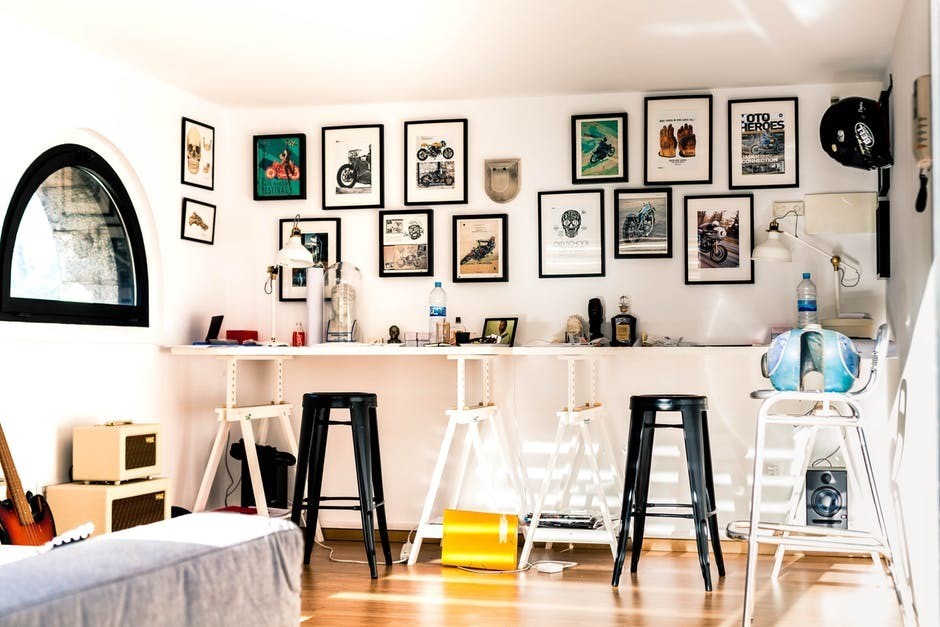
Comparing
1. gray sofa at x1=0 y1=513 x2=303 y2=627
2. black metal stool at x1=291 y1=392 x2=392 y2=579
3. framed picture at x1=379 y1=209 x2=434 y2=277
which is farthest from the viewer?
framed picture at x1=379 y1=209 x2=434 y2=277

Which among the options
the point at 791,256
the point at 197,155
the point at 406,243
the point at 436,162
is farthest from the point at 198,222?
the point at 791,256

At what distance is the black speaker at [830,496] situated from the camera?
475cm

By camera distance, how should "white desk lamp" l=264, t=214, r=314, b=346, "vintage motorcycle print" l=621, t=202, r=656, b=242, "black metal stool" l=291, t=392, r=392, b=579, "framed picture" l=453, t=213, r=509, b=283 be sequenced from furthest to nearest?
"framed picture" l=453, t=213, r=509, b=283
"vintage motorcycle print" l=621, t=202, r=656, b=242
"white desk lamp" l=264, t=214, r=314, b=346
"black metal stool" l=291, t=392, r=392, b=579

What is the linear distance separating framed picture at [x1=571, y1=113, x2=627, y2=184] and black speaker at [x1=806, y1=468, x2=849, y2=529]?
182 centimetres

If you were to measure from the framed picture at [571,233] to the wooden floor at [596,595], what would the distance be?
4.94ft

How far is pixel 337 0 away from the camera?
380cm

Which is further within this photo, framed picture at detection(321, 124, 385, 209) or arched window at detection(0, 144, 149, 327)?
framed picture at detection(321, 124, 385, 209)

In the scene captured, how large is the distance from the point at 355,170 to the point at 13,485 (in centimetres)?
258

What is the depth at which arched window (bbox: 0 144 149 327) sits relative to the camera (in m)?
4.05

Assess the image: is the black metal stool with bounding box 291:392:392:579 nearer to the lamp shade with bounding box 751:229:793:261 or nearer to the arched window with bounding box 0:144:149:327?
the arched window with bounding box 0:144:149:327

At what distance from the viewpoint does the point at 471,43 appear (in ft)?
14.2

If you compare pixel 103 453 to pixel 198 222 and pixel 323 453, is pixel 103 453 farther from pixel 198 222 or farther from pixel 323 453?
pixel 198 222

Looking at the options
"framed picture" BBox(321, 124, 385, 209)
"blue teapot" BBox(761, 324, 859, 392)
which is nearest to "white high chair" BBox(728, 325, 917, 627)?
"blue teapot" BBox(761, 324, 859, 392)

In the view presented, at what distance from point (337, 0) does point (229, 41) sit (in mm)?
757
